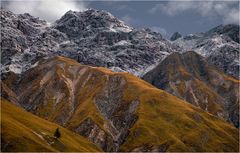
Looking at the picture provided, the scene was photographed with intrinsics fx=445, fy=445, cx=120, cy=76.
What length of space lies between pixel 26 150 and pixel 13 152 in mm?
5754

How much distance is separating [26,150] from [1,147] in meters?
11.1

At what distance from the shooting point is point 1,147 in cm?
19862

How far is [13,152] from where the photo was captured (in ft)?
649

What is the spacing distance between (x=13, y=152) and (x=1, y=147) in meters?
5.98

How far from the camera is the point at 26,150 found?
7869 inches
